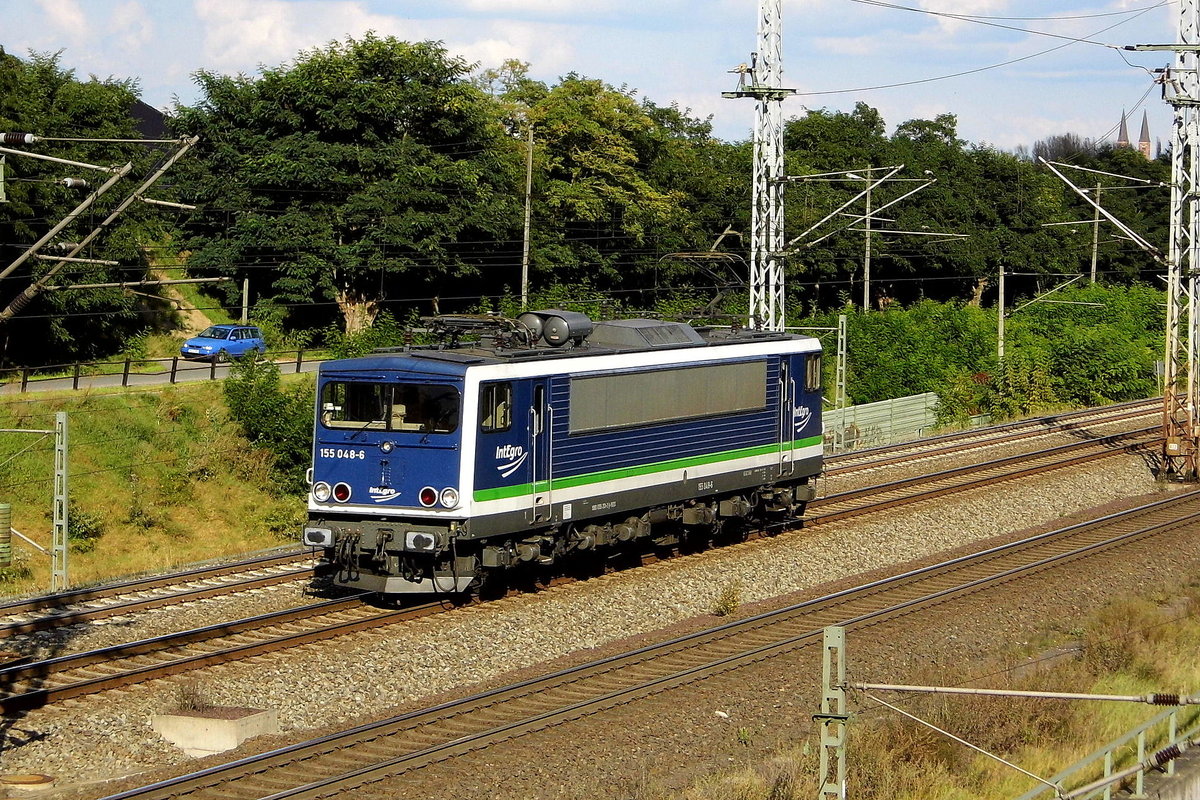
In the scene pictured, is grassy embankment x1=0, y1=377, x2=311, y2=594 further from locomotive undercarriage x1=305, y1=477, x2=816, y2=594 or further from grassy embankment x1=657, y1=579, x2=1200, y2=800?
grassy embankment x1=657, y1=579, x2=1200, y2=800

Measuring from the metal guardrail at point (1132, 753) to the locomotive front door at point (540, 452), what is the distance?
8.23 meters

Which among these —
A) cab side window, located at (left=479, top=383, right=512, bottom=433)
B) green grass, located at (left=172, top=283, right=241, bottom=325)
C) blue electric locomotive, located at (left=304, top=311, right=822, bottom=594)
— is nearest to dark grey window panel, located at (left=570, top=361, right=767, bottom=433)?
blue electric locomotive, located at (left=304, top=311, right=822, bottom=594)

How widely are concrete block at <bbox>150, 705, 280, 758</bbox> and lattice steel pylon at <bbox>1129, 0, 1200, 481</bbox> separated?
23205 mm

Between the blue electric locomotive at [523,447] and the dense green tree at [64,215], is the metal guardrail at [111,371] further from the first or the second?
the blue electric locomotive at [523,447]

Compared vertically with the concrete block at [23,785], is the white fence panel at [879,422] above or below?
above

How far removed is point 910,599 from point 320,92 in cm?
3380

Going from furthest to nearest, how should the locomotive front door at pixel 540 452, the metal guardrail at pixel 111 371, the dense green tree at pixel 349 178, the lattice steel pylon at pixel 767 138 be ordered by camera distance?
the dense green tree at pixel 349 178 < the metal guardrail at pixel 111 371 < the lattice steel pylon at pixel 767 138 < the locomotive front door at pixel 540 452

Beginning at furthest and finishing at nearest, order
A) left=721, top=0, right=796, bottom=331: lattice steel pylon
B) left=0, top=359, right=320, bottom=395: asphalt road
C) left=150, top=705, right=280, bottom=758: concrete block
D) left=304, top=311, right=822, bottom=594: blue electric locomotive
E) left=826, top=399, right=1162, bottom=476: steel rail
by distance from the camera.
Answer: left=0, top=359, right=320, bottom=395: asphalt road < left=826, top=399, right=1162, bottom=476: steel rail < left=721, top=0, right=796, bottom=331: lattice steel pylon < left=304, top=311, right=822, bottom=594: blue electric locomotive < left=150, top=705, right=280, bottom=758: concrete block

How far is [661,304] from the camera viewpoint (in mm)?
47812

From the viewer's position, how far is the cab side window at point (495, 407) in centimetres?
1784

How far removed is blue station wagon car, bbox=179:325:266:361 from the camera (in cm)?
4403

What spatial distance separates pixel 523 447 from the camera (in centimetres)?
1848

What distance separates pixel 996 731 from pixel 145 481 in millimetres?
23620

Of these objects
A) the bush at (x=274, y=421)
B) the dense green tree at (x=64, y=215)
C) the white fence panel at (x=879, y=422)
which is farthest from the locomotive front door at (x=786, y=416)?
the dense green tree at (x=64, y=215)
